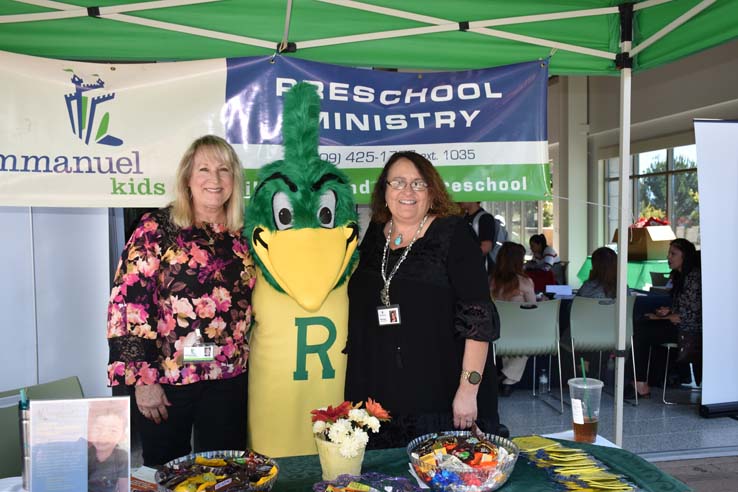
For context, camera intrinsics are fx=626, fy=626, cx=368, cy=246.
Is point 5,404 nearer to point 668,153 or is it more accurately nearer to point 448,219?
point 448,219

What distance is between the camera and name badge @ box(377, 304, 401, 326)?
1.94 metres

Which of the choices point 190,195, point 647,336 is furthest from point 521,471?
point 647,336

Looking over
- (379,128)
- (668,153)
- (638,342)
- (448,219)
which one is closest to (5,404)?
(448,219)

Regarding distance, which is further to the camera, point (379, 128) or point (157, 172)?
point (379, 128)

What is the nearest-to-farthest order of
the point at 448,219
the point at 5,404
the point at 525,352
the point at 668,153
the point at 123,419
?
1. the point at 123,419
2. the point at 5,404
3. the point at 448,219
4. the point at 525,352
5. the point at 668,153

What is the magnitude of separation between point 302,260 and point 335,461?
32.1 inches

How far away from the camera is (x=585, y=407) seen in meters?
1.75

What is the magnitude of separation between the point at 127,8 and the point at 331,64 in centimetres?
90

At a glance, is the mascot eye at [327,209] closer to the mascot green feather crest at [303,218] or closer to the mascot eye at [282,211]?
the mascot green feather crest at [303,218]

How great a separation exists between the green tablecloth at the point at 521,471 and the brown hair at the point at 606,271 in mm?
3445

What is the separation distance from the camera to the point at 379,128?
9.82ft

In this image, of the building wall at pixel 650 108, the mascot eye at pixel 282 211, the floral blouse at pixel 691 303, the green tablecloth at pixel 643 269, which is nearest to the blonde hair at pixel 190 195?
the mascot eye at pixel 282 211

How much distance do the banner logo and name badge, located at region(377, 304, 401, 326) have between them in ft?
5.05

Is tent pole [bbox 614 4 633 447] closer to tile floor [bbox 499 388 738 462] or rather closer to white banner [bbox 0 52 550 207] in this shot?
white banner [bbox 0 52 550 207]
